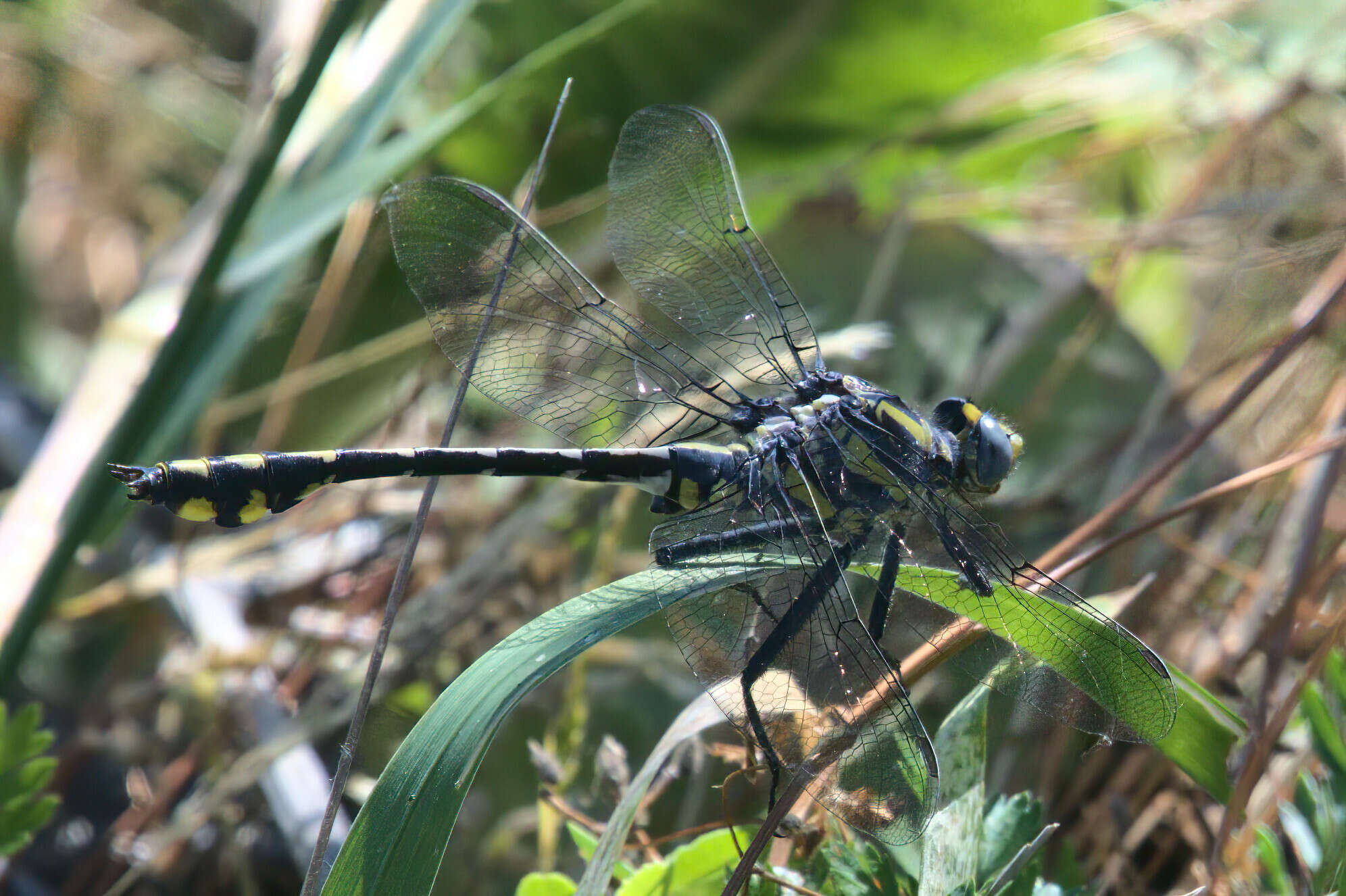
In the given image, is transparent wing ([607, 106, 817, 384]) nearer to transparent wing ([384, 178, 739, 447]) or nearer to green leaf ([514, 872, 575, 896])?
transparent wing ([384, 178, 739, 447])

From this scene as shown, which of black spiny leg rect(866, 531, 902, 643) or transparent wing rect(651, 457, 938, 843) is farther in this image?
black spiny leg rect(866, 531, 902, 643)

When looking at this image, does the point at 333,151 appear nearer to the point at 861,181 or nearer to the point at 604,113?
the point at 604,113

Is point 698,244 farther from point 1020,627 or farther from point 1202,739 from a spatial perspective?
point 1202,739

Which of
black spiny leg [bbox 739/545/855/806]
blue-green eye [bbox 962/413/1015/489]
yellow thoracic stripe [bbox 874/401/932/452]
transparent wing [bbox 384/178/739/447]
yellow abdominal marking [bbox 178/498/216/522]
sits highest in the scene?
transparent wing [bbox 384/178/739/447]

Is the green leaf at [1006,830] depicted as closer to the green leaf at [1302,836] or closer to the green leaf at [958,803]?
the green leaf at [958,803]

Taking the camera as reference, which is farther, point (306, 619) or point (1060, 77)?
point (1060, 77)

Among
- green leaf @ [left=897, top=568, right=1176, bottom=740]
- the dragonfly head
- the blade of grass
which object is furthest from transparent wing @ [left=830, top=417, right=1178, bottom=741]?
the blade of grass

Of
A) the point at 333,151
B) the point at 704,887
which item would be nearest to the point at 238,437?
the point at 333,151
